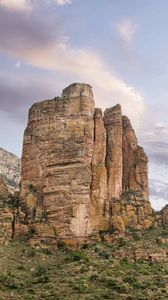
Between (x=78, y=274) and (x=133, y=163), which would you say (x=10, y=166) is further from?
(x=78, y=274)

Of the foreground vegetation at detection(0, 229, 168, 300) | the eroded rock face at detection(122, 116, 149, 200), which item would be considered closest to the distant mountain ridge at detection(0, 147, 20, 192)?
the eroded rock face at detection(122, 116, 149, 200)

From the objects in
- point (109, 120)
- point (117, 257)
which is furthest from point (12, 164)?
point (117, 257)

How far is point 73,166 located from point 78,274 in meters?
21.5

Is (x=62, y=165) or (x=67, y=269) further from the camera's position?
(x=62, y=165)

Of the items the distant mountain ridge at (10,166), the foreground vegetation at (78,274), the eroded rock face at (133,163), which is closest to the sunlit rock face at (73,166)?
the eroded rock face at (133,163)

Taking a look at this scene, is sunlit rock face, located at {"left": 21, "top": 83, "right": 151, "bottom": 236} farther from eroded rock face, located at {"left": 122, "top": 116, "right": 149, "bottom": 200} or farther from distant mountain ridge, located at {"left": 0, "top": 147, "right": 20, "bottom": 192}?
distant mountain ridge, located at {"left": 0, "top": 147, "right": 20, "bottom": 192}

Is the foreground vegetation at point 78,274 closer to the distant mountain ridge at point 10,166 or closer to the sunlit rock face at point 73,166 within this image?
the sunlit rock face at point 73,166

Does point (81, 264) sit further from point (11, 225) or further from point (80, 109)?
point (80, 109)

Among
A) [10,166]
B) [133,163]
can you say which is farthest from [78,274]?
[10,166]

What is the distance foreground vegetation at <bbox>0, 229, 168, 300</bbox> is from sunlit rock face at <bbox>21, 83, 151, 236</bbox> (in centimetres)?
455

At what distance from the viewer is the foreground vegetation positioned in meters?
54.5

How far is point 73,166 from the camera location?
79438 millimetres

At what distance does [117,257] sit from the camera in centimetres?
6956

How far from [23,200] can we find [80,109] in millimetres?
15674
